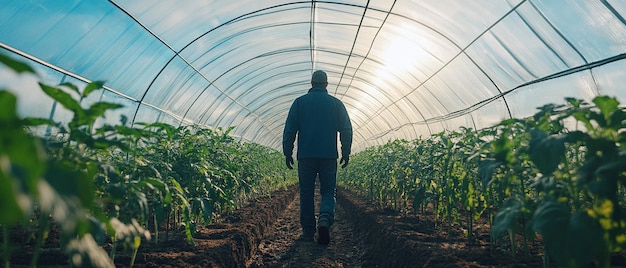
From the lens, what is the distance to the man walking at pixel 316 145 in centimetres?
681

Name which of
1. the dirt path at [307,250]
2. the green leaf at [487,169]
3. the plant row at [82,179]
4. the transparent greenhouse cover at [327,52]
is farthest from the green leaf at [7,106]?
the dirt path at [307,250]

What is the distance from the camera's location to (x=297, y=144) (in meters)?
6.70

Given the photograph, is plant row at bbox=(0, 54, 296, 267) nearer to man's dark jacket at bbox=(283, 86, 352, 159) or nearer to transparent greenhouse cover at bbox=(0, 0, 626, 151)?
man's dark jacket at bbox=(283, 86, 352, 159)

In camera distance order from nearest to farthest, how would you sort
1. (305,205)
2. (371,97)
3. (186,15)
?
1. (305,205)
2. (186,15)
3. (371,97)

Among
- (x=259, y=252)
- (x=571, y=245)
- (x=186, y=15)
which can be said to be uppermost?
(x=186, y=15)

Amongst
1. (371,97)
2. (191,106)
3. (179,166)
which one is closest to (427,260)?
(179,166)

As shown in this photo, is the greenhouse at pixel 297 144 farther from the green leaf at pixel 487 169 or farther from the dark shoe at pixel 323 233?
the dark shoe at pixel 323 233

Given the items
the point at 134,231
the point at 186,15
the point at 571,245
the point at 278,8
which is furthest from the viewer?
the point at 278,8

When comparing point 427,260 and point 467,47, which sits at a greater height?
point 467,47

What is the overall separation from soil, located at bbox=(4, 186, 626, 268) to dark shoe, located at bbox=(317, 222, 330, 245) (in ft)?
0.35

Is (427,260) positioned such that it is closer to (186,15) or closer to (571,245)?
(571,245)

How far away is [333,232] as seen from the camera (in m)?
8.81

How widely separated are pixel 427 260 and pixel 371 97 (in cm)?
1656

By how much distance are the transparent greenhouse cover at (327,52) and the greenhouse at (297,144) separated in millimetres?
46
